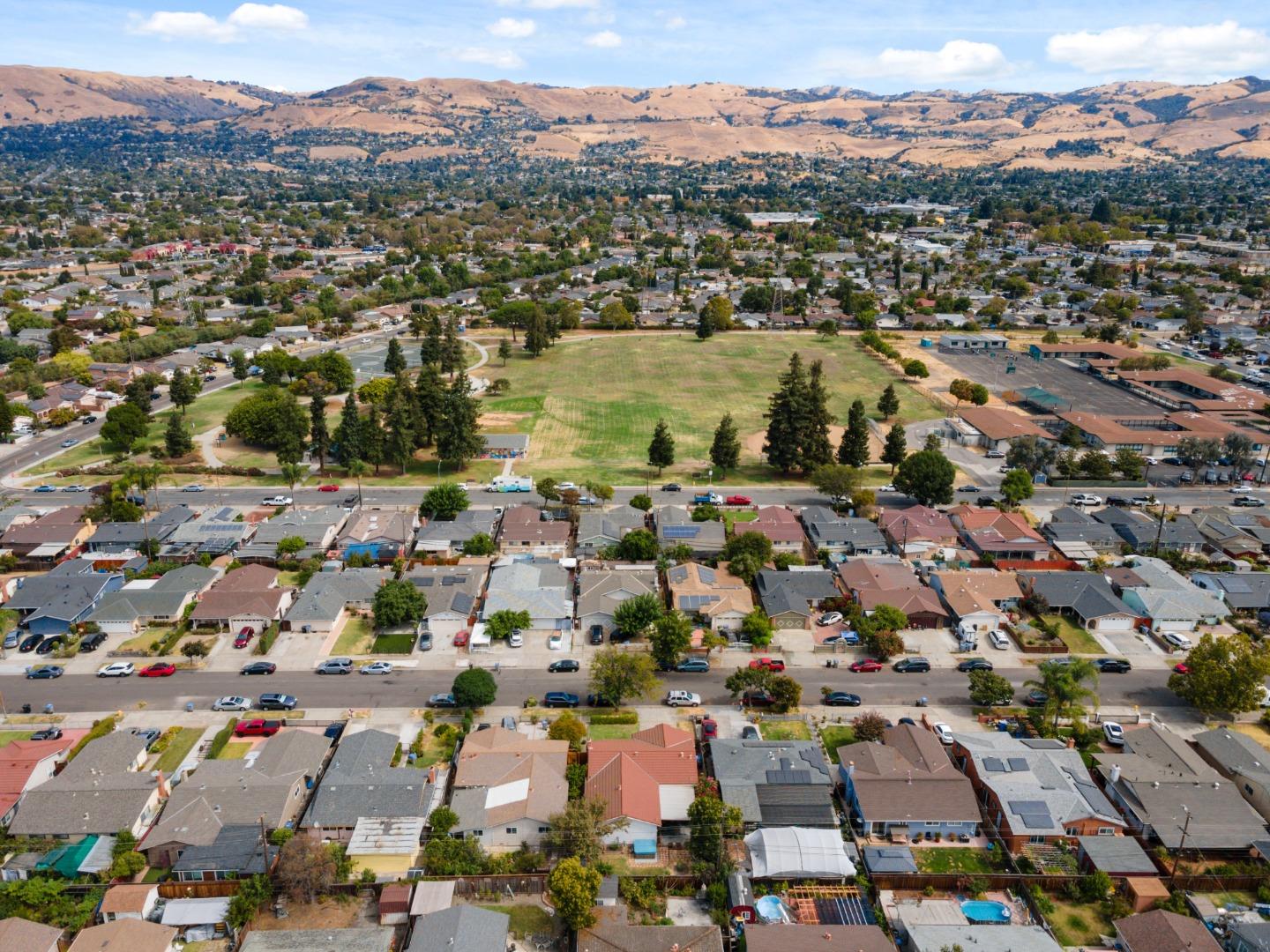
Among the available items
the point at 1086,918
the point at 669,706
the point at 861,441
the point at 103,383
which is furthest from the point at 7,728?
the point at 103,383

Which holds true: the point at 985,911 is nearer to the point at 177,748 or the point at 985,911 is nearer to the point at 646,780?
the point at 646,780

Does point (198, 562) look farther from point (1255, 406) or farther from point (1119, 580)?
point (1255, 406)

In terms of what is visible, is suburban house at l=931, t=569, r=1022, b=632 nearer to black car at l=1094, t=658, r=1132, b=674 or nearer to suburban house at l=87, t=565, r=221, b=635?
black car at l=1094, t=658, r=1132, b=674

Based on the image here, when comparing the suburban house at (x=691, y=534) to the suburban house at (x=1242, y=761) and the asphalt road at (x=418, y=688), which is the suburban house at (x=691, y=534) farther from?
the suburban house at (x=1242, y=761)

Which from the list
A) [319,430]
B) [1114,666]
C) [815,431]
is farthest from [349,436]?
[1114,666]

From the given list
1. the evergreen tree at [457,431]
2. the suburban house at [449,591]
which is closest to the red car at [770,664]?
the suburban house at [449,591]
